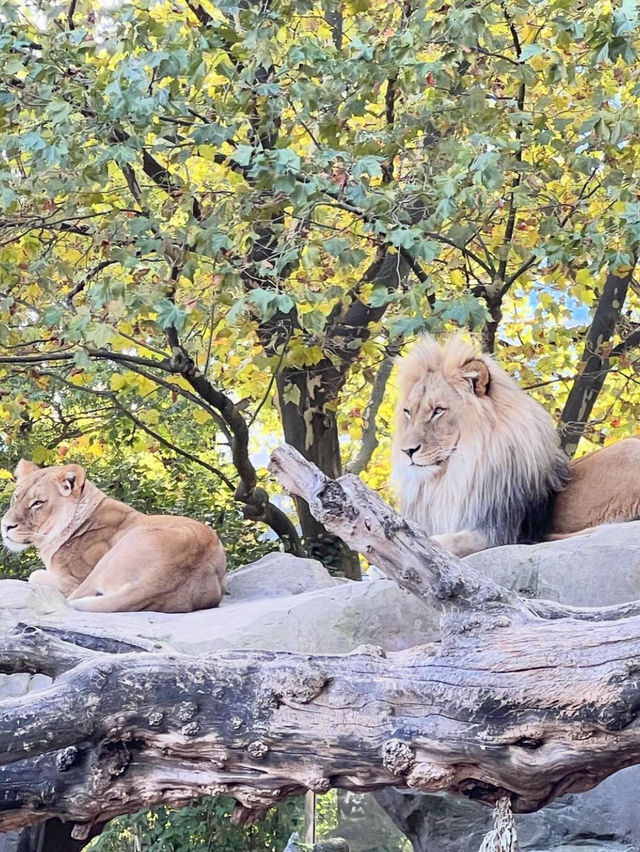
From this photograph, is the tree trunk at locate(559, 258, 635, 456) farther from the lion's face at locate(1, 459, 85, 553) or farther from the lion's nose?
the lion's face at locate(1, 459, 85, 553)

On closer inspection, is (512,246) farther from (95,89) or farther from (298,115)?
(95,89)

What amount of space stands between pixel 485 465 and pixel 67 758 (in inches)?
128

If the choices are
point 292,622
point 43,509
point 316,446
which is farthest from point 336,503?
point 316,446

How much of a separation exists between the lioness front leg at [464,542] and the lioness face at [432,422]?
15.5 inches

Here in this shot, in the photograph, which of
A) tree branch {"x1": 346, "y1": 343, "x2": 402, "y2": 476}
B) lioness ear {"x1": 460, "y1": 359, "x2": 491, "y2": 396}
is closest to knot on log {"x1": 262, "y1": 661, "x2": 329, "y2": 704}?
lioness ear {"x1": 460, "y1": 359, "x2": 491, "y2": 396}

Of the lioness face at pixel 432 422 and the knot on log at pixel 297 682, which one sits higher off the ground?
the lioness face at pixel 432 422

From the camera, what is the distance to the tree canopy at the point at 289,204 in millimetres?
6547

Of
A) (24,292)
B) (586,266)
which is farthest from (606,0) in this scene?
(24,292)

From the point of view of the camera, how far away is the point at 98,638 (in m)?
4.50

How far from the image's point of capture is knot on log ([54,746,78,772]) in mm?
3719

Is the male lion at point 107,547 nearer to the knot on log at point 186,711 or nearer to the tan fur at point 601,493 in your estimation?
the tan fur at point 601,493

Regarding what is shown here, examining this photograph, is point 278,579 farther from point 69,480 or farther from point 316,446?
point 316,446

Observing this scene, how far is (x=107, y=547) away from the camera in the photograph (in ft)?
23.8

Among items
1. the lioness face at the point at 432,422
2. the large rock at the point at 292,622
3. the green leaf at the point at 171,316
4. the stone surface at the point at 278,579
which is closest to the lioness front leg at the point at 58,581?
the stone surface at the point at 278,579
